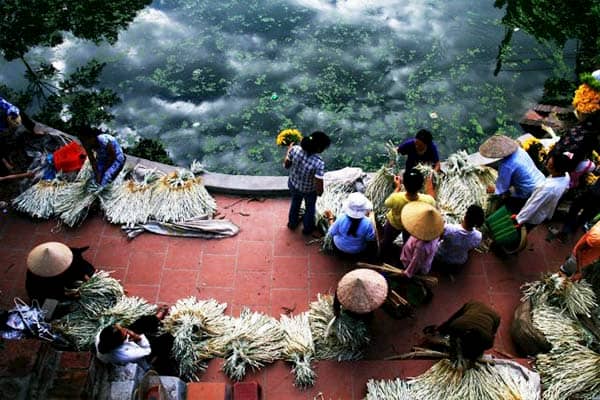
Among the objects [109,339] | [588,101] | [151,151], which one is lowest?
[151,151]

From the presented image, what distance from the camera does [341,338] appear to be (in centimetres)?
448

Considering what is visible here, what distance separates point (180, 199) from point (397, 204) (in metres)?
2.27

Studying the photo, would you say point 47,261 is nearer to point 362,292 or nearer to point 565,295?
point 362,292

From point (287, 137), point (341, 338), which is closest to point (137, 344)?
point (341, 338)

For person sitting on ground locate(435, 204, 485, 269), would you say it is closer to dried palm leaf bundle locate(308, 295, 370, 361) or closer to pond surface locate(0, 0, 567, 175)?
dried palm leaf bundle locate(308, 295, 370, 361)

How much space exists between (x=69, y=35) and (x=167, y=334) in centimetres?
559

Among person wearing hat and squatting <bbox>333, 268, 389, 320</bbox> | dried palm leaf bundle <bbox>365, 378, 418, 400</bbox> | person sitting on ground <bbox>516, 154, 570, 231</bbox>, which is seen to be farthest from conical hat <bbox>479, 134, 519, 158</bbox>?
dried palm leaf bundle <bbox>365, 378, 418, 400</bbox>

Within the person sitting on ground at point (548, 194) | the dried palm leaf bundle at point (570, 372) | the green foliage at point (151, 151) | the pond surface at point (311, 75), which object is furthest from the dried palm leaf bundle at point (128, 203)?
the dried palm leaf bundle at point (570, 372)

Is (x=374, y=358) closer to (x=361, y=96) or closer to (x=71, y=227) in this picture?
(x=71, y=227)

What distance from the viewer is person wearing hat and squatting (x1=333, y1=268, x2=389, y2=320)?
4098mm

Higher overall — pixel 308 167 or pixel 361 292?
pixel 308 167

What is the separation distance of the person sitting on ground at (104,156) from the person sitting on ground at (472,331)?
358cm

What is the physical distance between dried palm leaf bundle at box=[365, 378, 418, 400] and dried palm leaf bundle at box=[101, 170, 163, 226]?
2.79 metres

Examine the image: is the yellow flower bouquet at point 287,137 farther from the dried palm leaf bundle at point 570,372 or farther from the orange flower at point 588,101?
the dried palm leaf bundle at point 570,372
